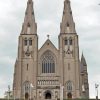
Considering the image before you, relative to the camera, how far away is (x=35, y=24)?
11400cm

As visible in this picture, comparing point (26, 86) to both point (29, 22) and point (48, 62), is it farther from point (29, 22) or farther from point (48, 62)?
point (29, 22)

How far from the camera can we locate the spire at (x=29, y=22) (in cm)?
11369

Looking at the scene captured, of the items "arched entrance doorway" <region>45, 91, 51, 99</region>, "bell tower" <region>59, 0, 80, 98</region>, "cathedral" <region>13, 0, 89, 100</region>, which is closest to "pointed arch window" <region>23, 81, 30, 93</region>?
"cathedral" <region>13, 0, 89, 100</region>

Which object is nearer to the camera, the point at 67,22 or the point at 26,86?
the point at 26,86

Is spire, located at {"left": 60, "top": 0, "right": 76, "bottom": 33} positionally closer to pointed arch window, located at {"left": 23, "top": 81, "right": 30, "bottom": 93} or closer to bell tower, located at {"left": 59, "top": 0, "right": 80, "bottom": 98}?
bell tower, located at {"left": 59, "top": 0, "right": 80, "bottom": 98}

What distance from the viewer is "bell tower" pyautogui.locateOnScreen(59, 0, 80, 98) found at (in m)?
109

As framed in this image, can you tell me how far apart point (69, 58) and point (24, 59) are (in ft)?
37.8

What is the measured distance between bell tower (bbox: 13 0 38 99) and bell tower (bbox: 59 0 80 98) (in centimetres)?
694

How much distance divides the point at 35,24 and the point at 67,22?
8.42 meters

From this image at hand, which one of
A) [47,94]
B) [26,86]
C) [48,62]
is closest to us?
[26,86]

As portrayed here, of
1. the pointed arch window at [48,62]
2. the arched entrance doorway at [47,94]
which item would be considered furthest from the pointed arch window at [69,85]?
the pointed arch window at [48,62]

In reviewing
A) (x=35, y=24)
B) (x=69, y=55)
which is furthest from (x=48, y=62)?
(x=35, y=24)

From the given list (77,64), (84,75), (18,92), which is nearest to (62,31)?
(77,64)

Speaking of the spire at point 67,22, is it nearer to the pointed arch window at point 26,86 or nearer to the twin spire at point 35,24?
the twin spire at point 35,24
